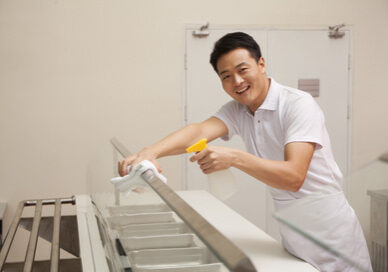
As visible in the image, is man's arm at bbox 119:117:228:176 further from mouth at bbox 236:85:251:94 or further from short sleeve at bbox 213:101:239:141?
mouth at bbox 236:85:251:94

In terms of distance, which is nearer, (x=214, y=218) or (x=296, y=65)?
(x=214, y=218)

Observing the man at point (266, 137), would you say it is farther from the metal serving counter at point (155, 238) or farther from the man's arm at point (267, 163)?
the metal serving counter at point (155, 238)

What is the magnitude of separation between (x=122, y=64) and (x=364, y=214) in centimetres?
326

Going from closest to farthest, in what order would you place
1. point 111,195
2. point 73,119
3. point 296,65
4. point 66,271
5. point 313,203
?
point 313,203 → point 111,195 → point 66,271 → point 73,119 → point 296,65

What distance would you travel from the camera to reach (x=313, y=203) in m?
0.90

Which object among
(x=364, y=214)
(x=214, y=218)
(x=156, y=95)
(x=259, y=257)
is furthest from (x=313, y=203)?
(x=156, y=95)

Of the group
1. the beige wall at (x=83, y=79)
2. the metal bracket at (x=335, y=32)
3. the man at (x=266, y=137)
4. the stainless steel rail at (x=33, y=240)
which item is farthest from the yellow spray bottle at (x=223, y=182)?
the metal bracket at (x=335, y=32)

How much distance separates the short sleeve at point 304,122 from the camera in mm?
1746

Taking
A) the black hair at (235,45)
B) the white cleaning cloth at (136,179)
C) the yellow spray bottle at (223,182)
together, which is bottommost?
the yellow spray bottle at (223,182)

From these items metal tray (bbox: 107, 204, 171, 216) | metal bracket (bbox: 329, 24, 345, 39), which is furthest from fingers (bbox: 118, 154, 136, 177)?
metal bracket (bbox: 329, 24, 345, 39)

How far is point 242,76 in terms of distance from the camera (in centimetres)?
196

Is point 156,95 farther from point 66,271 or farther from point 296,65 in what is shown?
point 66,271

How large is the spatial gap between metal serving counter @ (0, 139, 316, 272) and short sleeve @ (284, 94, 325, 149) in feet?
1.39

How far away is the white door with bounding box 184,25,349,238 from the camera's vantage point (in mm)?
4078
